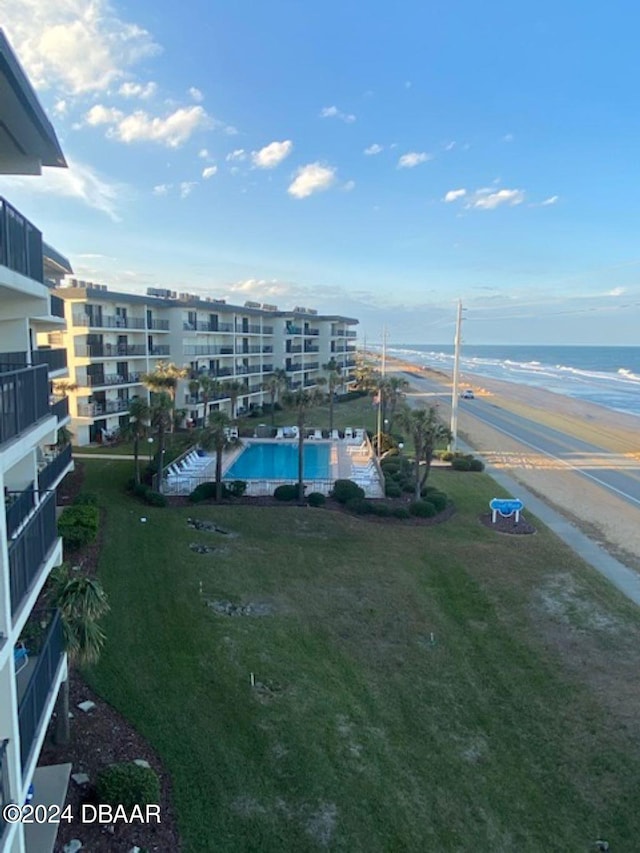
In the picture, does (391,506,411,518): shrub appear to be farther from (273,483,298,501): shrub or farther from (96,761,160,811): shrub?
(96,761,160,811): shrub

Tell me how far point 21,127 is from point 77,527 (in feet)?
48.5

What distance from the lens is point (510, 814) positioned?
982 cm

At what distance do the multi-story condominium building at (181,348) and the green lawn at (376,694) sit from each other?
16836mm

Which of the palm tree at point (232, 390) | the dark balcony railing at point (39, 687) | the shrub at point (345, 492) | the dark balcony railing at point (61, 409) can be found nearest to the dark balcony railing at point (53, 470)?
the dark balcony railing at point (61, 409)

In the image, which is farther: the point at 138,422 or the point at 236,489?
the point at 236,489

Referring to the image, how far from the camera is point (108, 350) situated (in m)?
42.8

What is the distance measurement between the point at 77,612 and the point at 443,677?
898 cm

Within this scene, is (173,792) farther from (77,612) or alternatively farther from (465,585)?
(465,585)

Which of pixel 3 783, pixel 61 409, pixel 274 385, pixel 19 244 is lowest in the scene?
pixel 3 783

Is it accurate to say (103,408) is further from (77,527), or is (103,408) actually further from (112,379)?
(77,527)

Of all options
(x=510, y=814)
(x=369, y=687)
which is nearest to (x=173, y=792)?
(x=369, y=687)

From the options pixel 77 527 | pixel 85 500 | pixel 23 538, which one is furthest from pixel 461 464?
pixel 23 538

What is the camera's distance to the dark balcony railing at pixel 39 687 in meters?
7.90

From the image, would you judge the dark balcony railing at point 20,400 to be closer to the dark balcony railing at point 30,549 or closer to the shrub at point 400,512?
the dark balcony railing at point 30,549
